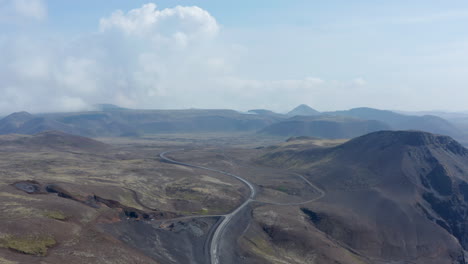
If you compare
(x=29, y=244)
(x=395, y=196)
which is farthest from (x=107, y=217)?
(x=395, y=196)

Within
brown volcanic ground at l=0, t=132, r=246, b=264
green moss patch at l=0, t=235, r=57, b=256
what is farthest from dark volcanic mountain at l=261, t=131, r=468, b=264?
green moss patch at l=0, t=235, r=57, b=256

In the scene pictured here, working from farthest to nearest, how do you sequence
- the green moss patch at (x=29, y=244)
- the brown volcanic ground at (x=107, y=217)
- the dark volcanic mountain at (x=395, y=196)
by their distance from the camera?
the dark volcanic mountain at (x=395, y=196), the brown volcanic ground at (x=107, y=217), the green moss patch at (x=29, y=244)

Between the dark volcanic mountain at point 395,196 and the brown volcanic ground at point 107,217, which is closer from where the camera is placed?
the brown volcanic ground at point 107,217

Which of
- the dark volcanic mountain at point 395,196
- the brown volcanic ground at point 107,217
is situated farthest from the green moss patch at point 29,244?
the dark volcanic mountain at point 395,196

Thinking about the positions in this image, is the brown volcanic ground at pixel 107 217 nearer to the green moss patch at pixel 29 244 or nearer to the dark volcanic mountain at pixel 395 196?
the green moss patch at pixel 29 244

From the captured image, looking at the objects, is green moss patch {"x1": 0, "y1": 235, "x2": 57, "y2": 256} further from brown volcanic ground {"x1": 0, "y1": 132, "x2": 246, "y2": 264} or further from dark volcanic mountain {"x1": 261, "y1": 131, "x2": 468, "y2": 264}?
dark volcanic mountain {"x1": 261, "y1": 131, "x2": 468, "y2": 264}

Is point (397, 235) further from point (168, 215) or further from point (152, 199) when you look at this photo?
point (152, 199)

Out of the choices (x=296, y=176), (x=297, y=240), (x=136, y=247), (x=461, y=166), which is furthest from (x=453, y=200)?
(x=136, y=247)

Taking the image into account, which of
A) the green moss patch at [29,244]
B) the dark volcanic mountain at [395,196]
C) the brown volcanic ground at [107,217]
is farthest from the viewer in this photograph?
the dark volcanic mountain at [395,196]
